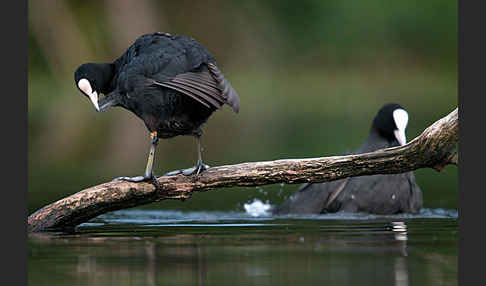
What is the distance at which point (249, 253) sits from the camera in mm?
4812

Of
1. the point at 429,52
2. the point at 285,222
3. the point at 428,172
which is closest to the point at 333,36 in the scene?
the point at 429,52

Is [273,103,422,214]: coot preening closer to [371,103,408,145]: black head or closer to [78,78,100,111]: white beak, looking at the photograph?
[371,103,408,145]: black head

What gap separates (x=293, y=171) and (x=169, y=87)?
993 mm

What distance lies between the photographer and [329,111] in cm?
2028

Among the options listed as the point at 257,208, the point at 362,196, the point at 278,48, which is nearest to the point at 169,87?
the point at 257,208

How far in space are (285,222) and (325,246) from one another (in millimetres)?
1632

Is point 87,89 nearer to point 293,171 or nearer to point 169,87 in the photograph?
point 169,87

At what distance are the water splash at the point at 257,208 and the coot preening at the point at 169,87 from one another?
1588 mm

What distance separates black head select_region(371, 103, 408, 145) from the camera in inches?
322

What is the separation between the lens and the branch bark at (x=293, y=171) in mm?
5840

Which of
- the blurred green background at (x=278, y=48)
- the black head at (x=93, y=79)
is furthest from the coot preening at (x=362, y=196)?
the blurred green background at (x=278, y=48)

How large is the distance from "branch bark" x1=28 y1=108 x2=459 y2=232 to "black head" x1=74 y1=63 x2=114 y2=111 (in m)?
0.78

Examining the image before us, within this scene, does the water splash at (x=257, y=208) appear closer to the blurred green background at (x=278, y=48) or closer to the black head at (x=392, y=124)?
the black head at (x=392, y=124)

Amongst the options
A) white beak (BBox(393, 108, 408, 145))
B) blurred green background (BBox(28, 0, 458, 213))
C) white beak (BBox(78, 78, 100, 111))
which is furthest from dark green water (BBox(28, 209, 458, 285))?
blurred green background (BBox(28, 0, 458, 213))
